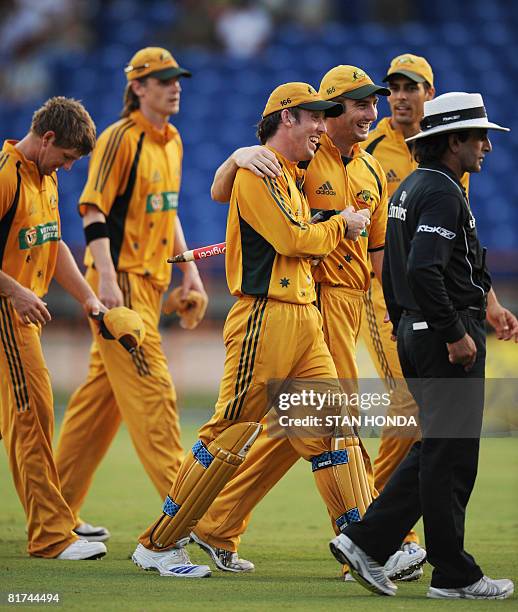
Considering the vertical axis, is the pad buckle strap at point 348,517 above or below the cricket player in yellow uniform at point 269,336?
below

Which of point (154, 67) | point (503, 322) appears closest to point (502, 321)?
point (503, 322)

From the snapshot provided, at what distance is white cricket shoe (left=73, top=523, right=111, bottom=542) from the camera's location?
6.91 metres

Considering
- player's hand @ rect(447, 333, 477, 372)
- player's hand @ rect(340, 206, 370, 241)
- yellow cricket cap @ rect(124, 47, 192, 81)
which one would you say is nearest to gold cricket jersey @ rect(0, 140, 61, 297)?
yellow cricket cap @ rect(124, 47, 192, 81)

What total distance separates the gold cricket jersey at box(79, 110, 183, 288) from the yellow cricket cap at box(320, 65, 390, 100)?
1.36 metres

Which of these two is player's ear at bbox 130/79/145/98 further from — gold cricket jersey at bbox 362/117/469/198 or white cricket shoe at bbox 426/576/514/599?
white cricket shoe at bbox 426/576/514/599

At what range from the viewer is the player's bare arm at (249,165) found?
546 cm

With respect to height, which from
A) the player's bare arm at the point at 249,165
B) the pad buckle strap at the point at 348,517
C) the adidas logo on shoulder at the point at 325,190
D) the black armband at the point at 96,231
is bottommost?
the pad buckle strap at the point at 348,517

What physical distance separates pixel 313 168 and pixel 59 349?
9120mm

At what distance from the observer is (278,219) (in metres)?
5.39

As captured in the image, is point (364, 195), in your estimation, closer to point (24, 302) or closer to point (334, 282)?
point (334, 282)

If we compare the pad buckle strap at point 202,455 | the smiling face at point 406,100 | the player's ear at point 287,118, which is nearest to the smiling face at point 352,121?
the player's ear at point 287,118

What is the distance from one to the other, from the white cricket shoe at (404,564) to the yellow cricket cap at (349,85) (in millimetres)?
2170

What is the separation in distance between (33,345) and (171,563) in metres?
1.36

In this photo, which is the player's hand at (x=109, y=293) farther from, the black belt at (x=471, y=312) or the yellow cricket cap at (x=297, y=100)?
the black belt at (x=471, y=312)
